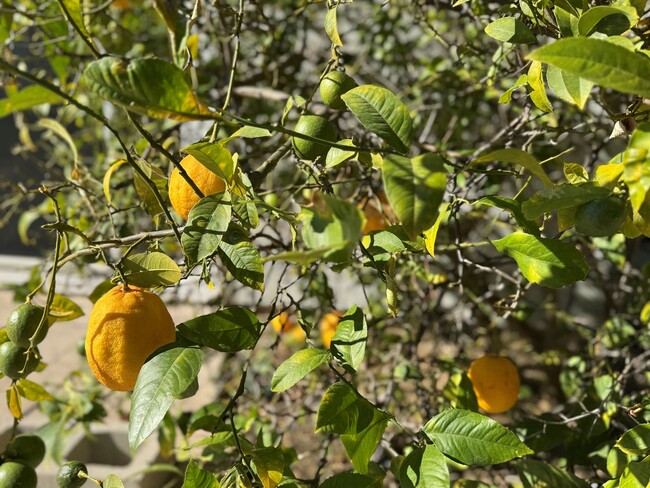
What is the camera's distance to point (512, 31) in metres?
0.54

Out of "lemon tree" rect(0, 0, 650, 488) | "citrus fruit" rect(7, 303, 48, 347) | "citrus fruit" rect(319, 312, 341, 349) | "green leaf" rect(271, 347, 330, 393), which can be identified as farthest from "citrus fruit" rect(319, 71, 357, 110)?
"citrus fruit" rect(319, 312, 341, 349)

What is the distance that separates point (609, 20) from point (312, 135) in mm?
246

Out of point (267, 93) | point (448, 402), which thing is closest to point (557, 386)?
point (448, 402)

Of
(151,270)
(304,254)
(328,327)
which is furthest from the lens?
(328,327)

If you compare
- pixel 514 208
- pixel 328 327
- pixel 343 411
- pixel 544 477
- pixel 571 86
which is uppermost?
pixel 571 86

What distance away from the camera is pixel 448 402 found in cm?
85

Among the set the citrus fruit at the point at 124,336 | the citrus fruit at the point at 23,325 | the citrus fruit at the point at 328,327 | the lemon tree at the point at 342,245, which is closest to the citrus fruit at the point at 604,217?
the lemon tree at the point at 342,245

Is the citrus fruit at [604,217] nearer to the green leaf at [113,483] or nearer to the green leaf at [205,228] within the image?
the green leaf at [205,228]

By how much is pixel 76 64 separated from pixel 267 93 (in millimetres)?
568

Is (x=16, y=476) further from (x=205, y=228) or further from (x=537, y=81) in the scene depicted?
(x=537, y=81)

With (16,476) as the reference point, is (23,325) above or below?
above

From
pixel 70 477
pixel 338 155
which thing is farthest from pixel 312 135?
pixel 70 477

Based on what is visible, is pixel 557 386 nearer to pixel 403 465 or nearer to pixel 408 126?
pixel 403 465

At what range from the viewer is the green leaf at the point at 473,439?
0.49 metres
